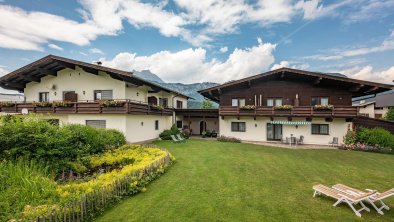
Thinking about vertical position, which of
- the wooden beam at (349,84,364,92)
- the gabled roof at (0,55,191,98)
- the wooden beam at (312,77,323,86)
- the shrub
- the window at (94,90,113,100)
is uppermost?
the gabled roof at (0,55,191,98)

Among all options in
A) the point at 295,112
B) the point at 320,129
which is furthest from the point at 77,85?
the point at 320,129

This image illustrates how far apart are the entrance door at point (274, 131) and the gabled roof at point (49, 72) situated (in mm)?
12925

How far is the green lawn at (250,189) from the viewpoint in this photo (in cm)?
615

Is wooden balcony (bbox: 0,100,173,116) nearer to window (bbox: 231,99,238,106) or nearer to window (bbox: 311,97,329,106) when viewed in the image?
window (bbox: 231,99,238,106)

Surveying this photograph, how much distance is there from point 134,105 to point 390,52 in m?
32.6

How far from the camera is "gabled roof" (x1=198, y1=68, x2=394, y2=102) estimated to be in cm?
1908

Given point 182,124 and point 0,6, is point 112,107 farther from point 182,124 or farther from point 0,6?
point 182,124

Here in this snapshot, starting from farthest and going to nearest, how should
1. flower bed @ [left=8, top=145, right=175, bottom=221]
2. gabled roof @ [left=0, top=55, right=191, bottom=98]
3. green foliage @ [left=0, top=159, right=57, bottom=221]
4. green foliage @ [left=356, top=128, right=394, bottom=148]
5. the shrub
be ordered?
the shrub → gabled roof @ [left=0, top=55, right=191, bottom=98] → green foliage @ [left=356, top=128, right=394, bottom=148] → green foliage @ [left=0, top=159, right=57, bottom=221] → flower bed @ [left=8, top=145, right=175, bottom=221]

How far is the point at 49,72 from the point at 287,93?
81.4 ft

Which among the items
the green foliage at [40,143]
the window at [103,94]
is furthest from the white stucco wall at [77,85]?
the green foliage at [40,143]

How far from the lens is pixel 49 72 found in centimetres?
2127

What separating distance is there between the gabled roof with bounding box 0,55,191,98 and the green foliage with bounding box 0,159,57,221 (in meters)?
11.7

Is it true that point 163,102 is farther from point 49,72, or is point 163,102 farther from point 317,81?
point 317,81

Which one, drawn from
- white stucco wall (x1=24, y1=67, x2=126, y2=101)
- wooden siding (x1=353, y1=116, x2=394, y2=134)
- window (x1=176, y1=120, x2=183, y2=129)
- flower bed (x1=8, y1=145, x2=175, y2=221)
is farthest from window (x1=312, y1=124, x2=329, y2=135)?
white stucco wall (x1=24, y1=67, x2=126, y2=101)
